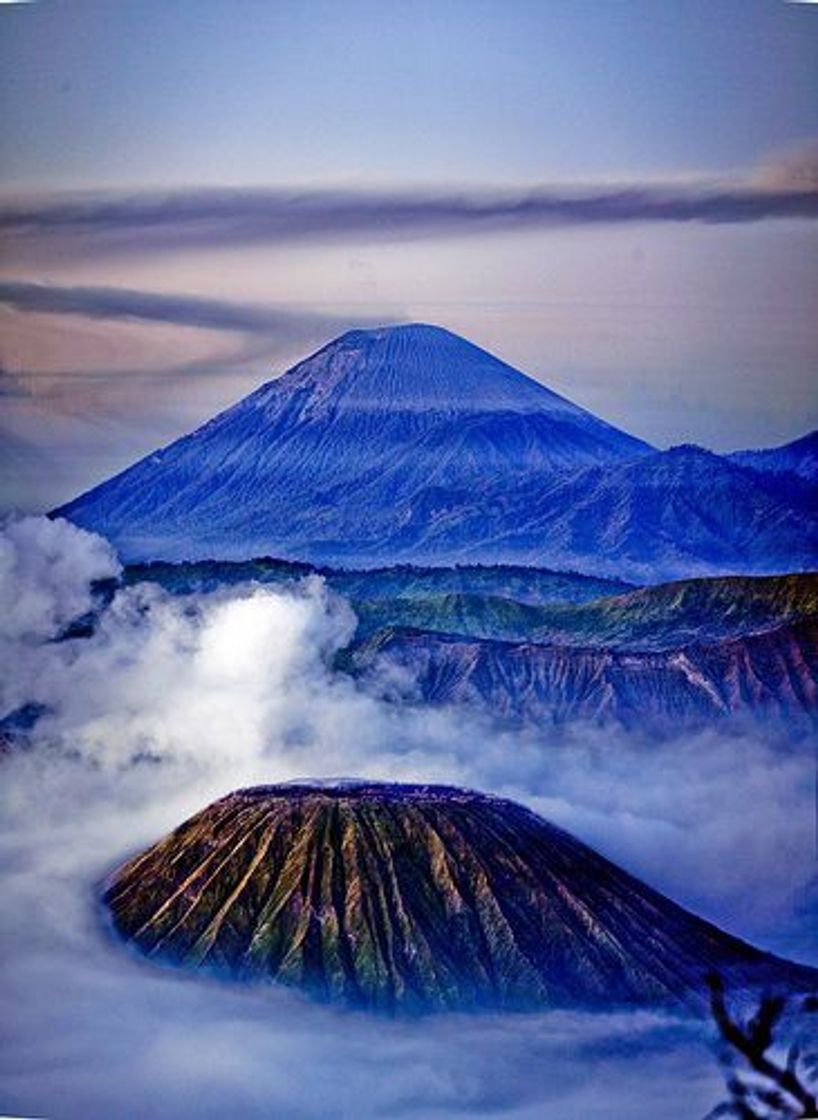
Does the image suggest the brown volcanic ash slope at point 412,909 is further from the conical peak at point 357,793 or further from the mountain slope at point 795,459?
the mountain slope at point 795,459

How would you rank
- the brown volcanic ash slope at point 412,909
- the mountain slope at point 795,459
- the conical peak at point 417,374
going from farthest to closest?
the conical peak at point 417,374 < the mountain slope at point 795,459 < the brown volcanic ash slope at point 412,909

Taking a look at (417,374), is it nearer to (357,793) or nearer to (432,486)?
(432,486)

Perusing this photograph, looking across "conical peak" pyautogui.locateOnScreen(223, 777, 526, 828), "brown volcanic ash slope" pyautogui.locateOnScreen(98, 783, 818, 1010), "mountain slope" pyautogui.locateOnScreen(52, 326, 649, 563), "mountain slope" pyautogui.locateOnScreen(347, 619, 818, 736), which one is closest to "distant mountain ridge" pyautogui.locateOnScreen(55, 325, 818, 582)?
"mountain slope" pyautogui.locateOnScreen(52, 326, 649, 563)

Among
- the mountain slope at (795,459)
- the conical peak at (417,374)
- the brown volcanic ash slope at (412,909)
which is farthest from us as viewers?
the conical peak at (417,374)

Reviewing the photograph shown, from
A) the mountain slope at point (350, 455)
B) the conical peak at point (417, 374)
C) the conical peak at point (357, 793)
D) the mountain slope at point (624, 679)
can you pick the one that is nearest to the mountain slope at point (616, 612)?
the mountain slope at point (624, 679)

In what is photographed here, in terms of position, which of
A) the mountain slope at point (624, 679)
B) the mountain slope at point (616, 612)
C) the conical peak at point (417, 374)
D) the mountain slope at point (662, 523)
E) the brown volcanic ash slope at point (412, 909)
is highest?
the conical peak at point (417, 374)

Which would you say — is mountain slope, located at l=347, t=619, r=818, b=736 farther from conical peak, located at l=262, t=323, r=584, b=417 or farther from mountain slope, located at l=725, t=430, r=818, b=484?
conical peak, located at l=262, t=323, r=584, b=417
